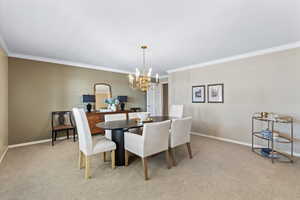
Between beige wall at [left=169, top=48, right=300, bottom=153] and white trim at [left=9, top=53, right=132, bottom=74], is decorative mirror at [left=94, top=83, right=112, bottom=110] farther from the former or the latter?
beige wall at [left=169, top=48, right=300, bottom=153]

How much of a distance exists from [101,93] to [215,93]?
12.4ft

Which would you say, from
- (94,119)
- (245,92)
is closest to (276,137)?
(245,92)

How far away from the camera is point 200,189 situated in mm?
1810

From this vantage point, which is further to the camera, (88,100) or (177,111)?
(88,100)

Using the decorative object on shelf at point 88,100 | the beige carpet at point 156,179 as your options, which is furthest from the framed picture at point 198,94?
the decorative object on shelf at point 88,100

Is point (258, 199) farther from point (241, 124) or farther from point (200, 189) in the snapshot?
point (241, 124)

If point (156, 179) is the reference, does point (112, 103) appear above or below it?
above

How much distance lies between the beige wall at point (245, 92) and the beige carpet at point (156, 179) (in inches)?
41.1

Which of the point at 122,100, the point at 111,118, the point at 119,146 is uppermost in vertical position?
the point at 122,100

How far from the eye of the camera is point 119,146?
8.25 ft

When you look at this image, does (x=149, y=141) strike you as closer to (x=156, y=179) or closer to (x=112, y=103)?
(x=156, y=179)

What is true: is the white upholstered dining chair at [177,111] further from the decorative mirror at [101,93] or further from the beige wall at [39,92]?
the beige wall at [39,92]

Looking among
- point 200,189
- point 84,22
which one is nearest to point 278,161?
point 200,189

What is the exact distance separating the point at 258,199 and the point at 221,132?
2506 mm
